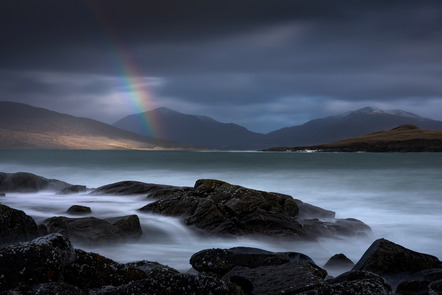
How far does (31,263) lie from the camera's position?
16.8ft

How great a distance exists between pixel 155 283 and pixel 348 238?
10102mm

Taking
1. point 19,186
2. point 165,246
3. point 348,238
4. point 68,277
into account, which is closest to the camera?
point 68,277

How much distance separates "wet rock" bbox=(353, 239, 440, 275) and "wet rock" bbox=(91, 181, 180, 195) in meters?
13.1

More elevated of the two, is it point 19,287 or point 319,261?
point 19,287

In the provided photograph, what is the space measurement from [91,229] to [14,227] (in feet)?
7.56

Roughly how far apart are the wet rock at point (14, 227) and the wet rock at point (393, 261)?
7287 mm

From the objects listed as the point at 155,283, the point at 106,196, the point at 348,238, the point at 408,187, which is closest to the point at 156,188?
the point at 106,196

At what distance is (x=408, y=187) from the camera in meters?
29.7

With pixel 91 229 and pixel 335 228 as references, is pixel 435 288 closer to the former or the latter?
pixel 335 228

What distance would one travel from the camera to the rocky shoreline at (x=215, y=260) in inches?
196

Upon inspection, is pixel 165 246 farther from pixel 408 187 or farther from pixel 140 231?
pixel 408 187

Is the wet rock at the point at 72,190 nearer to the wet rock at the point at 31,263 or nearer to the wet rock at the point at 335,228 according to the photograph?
the wet rock at the point at 335,228

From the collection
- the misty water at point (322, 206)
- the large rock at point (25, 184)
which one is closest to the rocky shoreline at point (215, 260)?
the misty water at point (322, 206)

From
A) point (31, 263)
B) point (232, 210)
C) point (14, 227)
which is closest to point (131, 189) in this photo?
point (232, 210)
